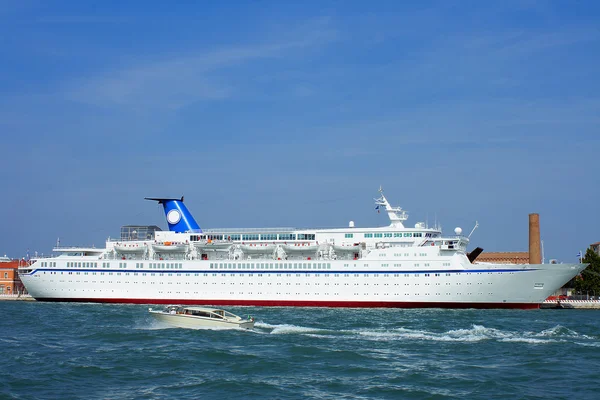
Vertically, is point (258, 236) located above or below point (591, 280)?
above

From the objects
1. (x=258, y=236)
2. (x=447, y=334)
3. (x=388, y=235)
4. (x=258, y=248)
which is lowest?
(x=447, y=334)

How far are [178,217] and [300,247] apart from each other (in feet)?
→ 39.2

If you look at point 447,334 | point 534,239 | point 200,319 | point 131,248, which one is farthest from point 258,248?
point 534,239

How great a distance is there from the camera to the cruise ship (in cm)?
4362

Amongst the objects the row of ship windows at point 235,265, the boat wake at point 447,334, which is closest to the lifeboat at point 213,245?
the row of ship windows at point 235,265

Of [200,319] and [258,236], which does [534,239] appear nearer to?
[258,236]

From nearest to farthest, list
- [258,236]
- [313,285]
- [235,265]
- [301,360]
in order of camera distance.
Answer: [301,360]
[313,285]
[235,265]
[258,236]

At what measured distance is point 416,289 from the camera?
44188mm

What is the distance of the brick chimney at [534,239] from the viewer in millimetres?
67250

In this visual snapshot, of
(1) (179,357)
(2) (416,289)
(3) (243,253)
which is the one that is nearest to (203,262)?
(3) (243,253)

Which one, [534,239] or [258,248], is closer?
[258,248]

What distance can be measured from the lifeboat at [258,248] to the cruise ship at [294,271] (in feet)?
0.28

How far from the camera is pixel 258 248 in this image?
49.9m

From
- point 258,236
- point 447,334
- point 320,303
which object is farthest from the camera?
point 258,236
